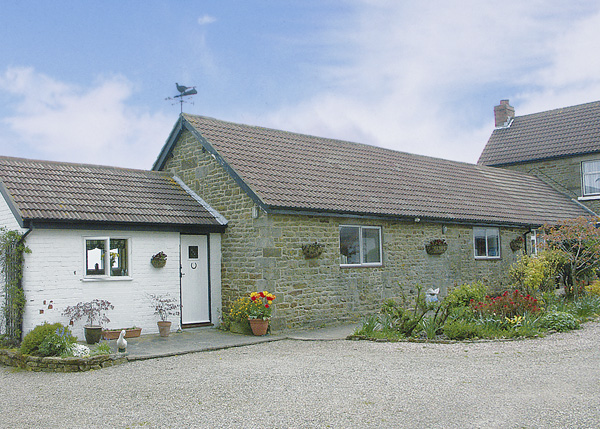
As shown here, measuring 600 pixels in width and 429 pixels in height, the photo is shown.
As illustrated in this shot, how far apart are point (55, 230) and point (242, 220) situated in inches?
169

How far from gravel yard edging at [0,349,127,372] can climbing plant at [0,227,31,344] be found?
59.9 inches

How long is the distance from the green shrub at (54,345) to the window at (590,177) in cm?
2487

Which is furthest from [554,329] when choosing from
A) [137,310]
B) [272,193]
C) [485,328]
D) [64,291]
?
[64,291]

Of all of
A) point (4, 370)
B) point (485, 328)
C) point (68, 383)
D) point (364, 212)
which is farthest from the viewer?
point (364, 212)

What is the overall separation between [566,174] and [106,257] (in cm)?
2299

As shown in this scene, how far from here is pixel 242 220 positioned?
15.0 meters

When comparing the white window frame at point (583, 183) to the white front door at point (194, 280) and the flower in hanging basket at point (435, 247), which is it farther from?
the white front door at point (194, 280)

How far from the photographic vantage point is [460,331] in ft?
41.3

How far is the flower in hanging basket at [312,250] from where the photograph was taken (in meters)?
14.8

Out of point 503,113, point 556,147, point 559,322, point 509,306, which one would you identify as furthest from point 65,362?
point 503,113

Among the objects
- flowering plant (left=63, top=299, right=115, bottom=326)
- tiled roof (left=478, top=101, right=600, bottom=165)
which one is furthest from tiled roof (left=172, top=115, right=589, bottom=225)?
tiled roof (left=478, top=101, right=600, bottom=165)

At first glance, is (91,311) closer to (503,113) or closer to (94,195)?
(94,195)

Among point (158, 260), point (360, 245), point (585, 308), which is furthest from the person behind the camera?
point (360, 245)

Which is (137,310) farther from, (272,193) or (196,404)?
(196,404)
